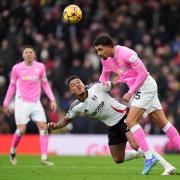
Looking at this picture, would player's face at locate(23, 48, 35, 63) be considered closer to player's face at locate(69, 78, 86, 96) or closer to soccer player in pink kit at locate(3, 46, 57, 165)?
soccer player in pink kit at locate(3, 46, 57, 165)

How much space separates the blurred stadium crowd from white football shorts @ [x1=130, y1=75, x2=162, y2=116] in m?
8.88

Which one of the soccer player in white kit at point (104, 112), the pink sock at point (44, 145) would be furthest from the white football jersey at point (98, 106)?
the pink sock at point (44, 145)

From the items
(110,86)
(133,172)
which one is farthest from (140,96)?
(133,172)

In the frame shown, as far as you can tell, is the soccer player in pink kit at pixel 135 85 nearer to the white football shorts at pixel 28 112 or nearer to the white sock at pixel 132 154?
the white sock at pixel 132 154

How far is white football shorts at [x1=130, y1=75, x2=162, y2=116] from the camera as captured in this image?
38.3 feet

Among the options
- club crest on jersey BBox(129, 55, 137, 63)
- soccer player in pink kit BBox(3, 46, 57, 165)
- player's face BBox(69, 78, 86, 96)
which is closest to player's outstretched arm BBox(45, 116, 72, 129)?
player's face BBox(69, 78, 86, 96)

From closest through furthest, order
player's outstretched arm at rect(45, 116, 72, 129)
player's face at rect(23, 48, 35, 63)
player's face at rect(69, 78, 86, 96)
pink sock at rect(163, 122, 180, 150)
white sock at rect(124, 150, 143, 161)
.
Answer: player's outstretched arm at rect(45, 116, 72, 129) → player's face at rect(69, 78, 86, 96) → pink sock at rect(163, 122, 180, 150) → white sock at rect(124, 150, 143, 161) → player's face at rect(23, 48, 35, 63)

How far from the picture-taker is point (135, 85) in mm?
11594

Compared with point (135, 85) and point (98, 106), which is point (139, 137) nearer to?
point (135, 85)

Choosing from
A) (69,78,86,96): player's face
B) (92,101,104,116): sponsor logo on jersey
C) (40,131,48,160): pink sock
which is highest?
(69,78,86,96): player's face

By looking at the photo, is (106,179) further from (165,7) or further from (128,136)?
(165,7)

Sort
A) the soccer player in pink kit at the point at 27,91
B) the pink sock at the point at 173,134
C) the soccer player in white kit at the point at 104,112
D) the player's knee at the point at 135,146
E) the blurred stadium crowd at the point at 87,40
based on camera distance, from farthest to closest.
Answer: the blurred stadium crowd at the point at 87,40
the soccer player in pink kit at the point at 27,91
the player's knee at the point at 135,146
the pink sock at the point at 173,134
the soccer player in white kit at the point at 104,112

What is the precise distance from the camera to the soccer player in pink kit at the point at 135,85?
37.7ft

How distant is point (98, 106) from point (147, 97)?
35.1 inches
